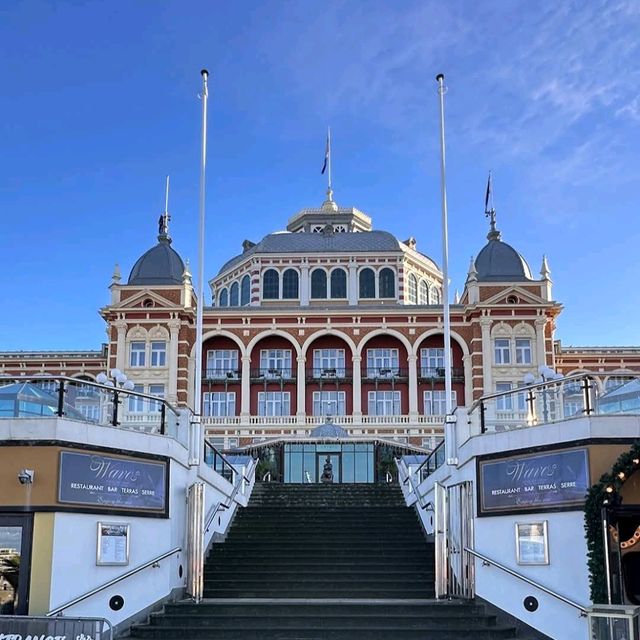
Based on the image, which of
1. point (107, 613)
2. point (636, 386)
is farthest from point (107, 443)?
point (636, 386)

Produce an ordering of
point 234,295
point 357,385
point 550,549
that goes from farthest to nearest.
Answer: point 234,295, point 357,385, point 550,549

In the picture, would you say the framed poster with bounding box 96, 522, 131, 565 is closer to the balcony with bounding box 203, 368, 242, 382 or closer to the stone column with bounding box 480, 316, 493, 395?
the stone column with bounding box 480, 316, 493, 395

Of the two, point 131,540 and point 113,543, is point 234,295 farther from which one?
point 113,543

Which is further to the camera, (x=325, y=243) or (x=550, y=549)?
(x=325, y=243)

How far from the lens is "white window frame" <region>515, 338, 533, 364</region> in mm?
44338

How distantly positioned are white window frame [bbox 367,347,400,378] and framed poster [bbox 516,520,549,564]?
31301mm

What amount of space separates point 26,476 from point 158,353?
31.3 m

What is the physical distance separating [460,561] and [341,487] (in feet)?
31.1

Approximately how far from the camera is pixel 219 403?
46.5m

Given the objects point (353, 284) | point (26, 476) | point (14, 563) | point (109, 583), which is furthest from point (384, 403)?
point (14, 563)

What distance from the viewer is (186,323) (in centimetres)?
4566

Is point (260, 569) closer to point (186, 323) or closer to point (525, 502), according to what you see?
point (525, 502)


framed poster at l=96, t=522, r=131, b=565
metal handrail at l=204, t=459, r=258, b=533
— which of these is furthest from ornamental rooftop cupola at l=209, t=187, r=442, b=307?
framed poster at l=96, t=522, r=131, b=565

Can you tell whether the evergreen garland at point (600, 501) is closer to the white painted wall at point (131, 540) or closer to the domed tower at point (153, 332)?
the white painted wall at point (131, 540)
